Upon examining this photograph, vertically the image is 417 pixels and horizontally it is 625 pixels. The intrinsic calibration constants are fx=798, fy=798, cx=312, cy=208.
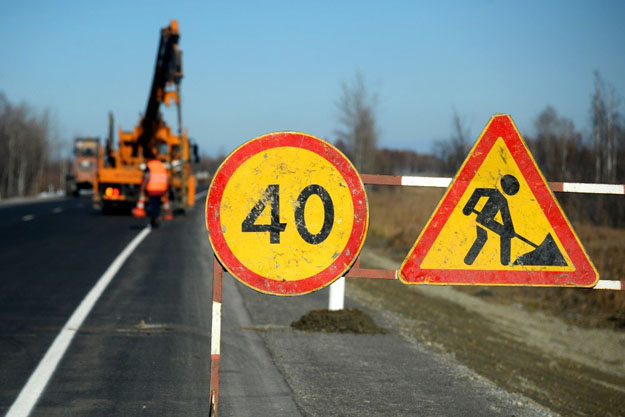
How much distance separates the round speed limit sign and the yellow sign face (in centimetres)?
53

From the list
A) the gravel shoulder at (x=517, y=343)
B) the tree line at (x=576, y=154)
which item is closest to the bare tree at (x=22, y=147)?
the tree line at (x=576, y=154)

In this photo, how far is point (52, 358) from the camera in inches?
273

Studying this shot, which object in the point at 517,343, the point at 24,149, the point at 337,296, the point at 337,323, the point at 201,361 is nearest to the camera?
the point at 201,361

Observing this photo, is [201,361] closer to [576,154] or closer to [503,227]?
[503,227]

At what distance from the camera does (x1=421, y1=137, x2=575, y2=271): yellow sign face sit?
435cm

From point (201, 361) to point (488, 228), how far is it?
3.40 metres

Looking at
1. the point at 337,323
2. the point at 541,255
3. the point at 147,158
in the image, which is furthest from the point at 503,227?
the point at 147,158

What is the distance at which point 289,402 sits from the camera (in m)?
5.58

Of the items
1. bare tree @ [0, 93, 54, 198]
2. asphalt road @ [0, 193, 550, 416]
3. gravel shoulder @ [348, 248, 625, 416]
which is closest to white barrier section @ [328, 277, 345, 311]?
asphalt road @ [0, 193, 550, 416]

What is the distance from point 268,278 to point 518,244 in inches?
54.4

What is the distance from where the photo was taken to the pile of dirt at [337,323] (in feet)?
27.3

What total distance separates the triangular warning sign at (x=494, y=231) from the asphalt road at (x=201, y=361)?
1.41 meters

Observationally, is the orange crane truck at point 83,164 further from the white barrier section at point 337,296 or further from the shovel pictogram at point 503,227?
the shovel pictogram at point 503,227

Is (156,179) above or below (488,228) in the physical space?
above
